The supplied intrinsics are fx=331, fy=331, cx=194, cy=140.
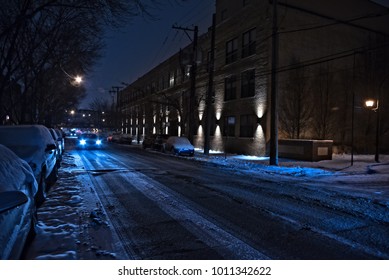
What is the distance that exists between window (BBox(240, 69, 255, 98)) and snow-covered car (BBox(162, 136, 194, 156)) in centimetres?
633

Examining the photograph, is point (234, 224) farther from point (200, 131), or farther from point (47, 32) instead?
point (200, 131)

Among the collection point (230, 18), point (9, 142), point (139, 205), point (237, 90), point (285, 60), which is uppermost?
point (230, 18)

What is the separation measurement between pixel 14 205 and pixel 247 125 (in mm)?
24683

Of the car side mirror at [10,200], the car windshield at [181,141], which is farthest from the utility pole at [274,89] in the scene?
the car side mirror at [10,200]

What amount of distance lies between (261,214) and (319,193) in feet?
11.9

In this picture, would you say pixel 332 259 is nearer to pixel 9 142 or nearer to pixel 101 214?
pixel 101 214

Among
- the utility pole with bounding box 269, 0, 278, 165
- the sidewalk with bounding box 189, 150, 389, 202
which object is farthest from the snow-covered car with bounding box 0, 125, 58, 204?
the utility pole with bounding box 269, 0, 278, 165

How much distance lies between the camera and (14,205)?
3285mm

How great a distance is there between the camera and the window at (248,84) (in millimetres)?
26703

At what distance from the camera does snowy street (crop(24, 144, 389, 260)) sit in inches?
191

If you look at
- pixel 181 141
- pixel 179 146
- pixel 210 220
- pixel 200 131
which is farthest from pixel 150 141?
pixel 210 220

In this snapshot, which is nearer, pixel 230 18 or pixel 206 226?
pixel 206 226

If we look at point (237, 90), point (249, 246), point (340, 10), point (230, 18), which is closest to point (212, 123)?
point (237, 90)

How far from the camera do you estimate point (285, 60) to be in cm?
2486
